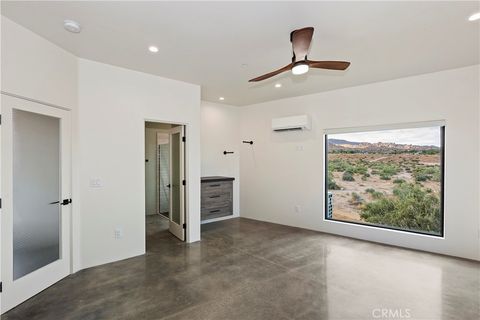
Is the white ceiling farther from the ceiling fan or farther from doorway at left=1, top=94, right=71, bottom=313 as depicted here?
doorway at left=1, top=94, right=71, bottom=313

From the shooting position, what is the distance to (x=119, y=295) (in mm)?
2648

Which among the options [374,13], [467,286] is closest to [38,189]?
[374,13]

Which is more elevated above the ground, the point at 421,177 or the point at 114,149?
the point at 114,149

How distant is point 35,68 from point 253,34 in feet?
7.85

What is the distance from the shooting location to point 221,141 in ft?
19.9

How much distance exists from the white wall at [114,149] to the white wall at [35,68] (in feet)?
0.70

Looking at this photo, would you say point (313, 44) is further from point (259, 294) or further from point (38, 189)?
point (38, 189)

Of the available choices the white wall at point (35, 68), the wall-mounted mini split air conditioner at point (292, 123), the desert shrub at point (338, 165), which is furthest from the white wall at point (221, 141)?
the white wall at point (35, 68)

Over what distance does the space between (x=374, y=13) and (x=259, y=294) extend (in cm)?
305

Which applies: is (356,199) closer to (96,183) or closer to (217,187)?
(217,187)

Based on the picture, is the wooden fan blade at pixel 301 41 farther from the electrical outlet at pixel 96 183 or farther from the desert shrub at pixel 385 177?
the desert shrub at pixel 385 177

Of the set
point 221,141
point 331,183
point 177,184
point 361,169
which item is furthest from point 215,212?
point 361,169

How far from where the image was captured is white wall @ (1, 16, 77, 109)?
2.35m

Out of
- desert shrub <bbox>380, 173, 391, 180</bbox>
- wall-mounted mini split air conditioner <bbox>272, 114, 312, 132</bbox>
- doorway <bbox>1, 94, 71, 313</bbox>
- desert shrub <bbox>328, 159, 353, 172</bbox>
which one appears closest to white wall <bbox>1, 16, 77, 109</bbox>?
doorway <bbox>1, 94, 71, 313</bbox>
